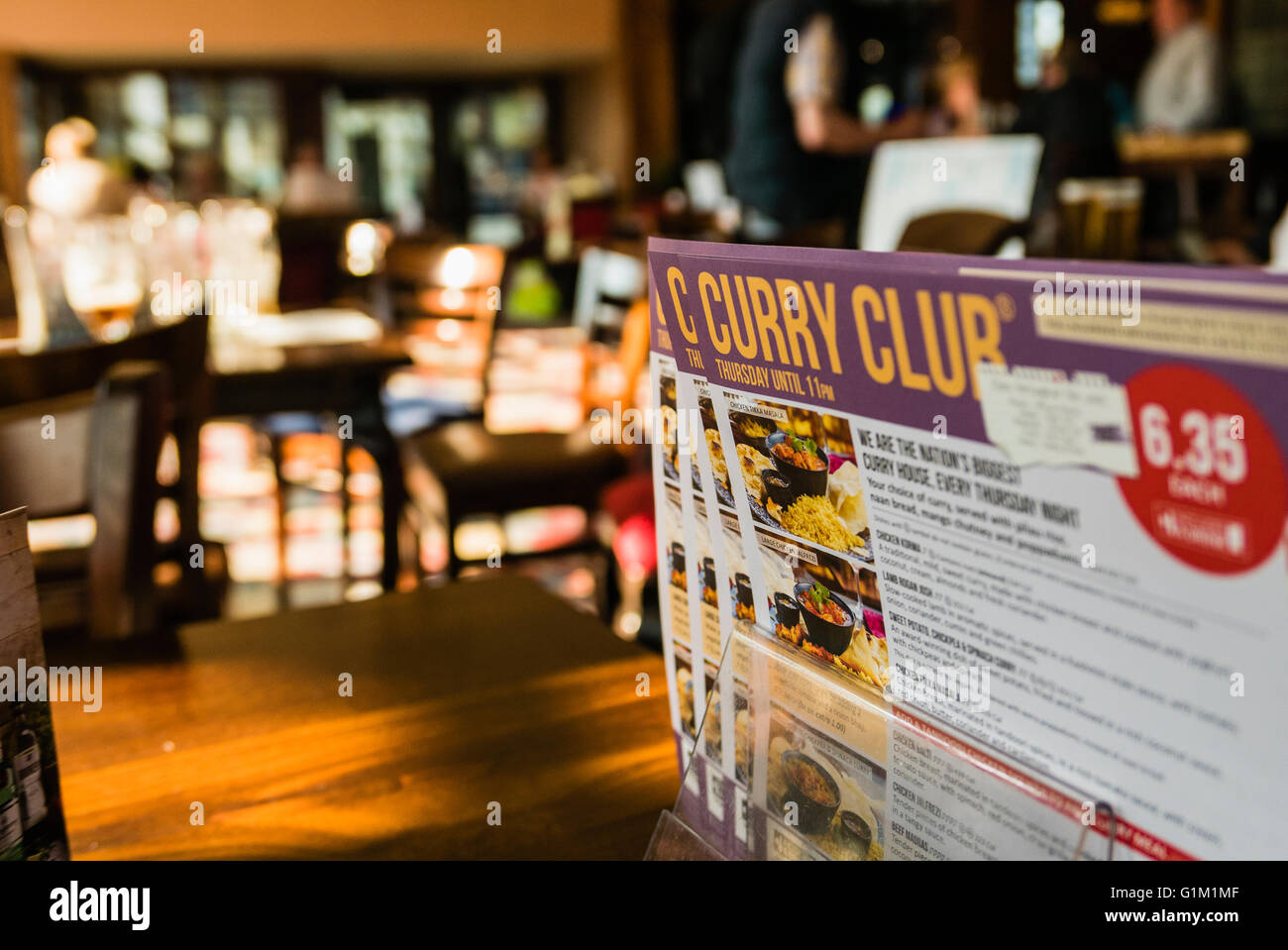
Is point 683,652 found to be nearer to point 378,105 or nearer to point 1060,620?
point 1060,620

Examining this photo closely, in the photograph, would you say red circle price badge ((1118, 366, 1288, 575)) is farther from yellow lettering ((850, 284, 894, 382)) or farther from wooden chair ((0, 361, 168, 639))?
wooden chair ((0, 361, 168, 639))

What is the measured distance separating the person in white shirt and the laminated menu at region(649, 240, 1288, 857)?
20.3ft

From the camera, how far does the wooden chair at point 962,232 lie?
1.38 metres

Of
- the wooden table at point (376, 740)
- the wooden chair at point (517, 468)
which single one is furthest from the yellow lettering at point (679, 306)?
the wooden chair at point (517, 468)

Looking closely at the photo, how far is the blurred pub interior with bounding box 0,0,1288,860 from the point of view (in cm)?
142

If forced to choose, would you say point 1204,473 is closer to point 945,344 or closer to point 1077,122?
point 945,344

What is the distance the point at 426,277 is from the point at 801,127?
1.14 meters

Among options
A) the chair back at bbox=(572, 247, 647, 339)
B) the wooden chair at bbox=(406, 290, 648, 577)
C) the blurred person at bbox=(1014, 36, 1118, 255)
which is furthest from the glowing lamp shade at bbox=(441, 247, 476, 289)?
the blurred person at bbox=(1014, 36, 1118, 255)

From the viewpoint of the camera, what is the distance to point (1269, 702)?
29 cm

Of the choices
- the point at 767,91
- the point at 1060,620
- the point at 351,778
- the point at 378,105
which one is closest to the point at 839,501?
the point at 1060,620

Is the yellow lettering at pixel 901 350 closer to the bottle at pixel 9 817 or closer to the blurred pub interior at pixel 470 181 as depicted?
the bottle at pixel 9 817

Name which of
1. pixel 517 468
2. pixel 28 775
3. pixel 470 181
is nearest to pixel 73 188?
pixel 517 468

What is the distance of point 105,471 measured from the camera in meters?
1.01

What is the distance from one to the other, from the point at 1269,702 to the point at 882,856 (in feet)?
0.57
